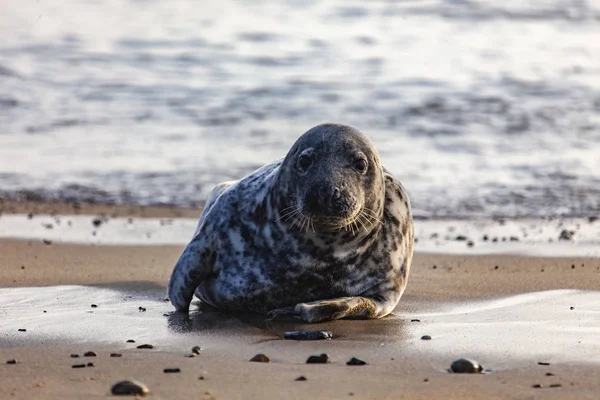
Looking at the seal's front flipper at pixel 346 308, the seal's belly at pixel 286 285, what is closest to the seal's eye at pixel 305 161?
the seal's belly at pixel 286 285

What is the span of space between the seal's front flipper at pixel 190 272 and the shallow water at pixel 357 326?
8 cm

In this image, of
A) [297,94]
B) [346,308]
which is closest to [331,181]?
[346,308]

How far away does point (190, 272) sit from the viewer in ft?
18.7

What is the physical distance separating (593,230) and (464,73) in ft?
29.7

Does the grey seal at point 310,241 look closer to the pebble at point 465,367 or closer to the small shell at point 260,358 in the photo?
the small shell at point 260,358

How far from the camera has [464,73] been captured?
A: 17.8 m

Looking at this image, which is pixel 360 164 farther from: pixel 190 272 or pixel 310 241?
pixel 190 272

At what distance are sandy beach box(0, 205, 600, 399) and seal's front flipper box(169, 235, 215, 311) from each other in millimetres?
104

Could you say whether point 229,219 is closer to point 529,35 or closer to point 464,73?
point 464,73

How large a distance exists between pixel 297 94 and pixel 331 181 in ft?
37.1

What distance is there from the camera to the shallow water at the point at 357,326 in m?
4.59

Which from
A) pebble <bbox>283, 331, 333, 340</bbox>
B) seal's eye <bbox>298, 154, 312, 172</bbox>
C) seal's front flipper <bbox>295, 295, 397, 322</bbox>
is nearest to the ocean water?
seal's front flipper <bbox>295, 295, 397, 322</bbox>

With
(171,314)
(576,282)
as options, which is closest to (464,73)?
(576,282)

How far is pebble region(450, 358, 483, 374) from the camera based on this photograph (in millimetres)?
4078
